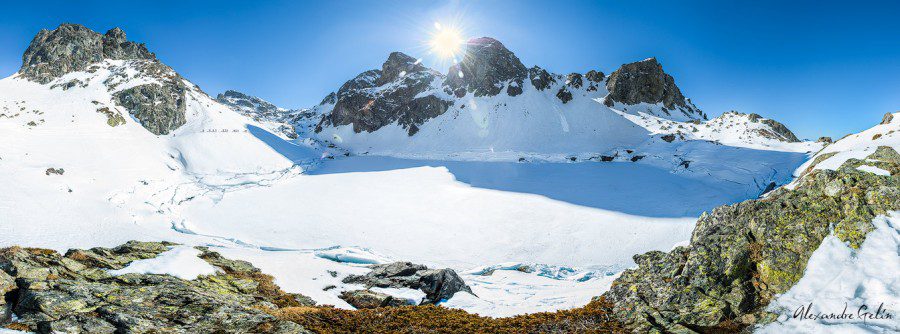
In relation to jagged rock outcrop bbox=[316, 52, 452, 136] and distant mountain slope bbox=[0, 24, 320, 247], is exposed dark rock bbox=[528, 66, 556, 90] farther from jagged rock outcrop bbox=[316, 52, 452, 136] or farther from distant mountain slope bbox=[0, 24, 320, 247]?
distant mountain slope bbox=[0, 24, 320, 247]

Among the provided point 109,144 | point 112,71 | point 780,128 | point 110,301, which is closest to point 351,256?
point 110,301

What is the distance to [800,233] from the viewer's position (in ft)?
34.1

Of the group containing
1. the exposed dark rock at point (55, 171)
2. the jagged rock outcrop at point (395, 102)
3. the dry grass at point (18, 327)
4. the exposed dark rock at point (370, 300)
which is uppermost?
the jagged rock outcrop at point (395, 102)

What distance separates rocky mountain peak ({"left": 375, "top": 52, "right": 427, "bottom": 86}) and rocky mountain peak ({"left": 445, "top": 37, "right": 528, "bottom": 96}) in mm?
17237

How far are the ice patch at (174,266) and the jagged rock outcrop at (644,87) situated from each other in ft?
283

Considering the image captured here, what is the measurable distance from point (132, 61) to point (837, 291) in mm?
107704

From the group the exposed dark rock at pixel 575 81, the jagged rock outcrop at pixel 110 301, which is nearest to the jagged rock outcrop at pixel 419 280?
the jagged rock outcrop at pixel 110 301

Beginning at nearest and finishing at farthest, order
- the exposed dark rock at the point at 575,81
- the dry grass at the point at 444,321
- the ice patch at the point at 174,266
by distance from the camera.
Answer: the dry grass at the point at 444,321, the ice patch at the point at 174,266, the exposed dark rock at the point at 575,81

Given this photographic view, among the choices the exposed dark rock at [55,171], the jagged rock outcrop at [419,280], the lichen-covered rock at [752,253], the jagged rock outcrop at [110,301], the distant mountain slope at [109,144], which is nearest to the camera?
the jagged rock outcrop at [110,301]

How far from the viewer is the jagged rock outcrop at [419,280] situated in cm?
1831

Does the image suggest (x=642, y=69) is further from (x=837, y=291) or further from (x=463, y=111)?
(x=837, y=291)

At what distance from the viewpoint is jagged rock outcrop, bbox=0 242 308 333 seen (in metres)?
9.03

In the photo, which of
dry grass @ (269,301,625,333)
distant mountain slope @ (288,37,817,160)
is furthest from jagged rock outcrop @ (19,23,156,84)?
dry grass @ (269,301,625,333)
